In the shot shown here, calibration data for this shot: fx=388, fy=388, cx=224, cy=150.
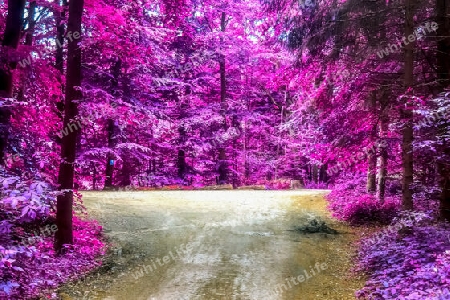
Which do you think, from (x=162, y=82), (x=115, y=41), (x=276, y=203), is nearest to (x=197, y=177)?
(x=162, y=82)

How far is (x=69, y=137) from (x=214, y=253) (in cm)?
402

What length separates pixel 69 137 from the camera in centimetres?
820

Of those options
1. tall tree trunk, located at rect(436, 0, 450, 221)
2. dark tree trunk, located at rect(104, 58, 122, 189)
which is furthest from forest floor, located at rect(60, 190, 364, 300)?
dark tree trunk, located at rect(104, 58, 122, 189)

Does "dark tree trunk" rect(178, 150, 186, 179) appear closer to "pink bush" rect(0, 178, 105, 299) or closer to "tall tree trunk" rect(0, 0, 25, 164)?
"pink bush" rect(0, 178, 105, 299)

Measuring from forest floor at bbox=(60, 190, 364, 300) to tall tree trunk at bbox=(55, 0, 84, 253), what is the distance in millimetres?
1137

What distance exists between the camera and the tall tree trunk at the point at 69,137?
8094 millimetres

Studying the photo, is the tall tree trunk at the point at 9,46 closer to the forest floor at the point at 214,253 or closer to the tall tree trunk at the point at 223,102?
the forest floor at the point at 214,253

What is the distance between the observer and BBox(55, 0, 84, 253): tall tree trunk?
26.6ft

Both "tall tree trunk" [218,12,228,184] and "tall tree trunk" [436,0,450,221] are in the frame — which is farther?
"tall tree trunk" [218,12,228,184]

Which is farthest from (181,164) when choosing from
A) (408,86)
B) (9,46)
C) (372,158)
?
(408,86)

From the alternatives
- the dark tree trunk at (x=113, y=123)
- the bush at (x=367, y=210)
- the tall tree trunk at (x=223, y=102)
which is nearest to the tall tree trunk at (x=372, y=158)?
the bush at (x=367, y=210)

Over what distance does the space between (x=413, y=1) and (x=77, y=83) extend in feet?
23.4

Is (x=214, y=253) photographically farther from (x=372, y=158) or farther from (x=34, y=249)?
(x=372, y=158)

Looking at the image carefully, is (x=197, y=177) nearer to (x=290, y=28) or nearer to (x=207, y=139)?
(x=207, y=139)
